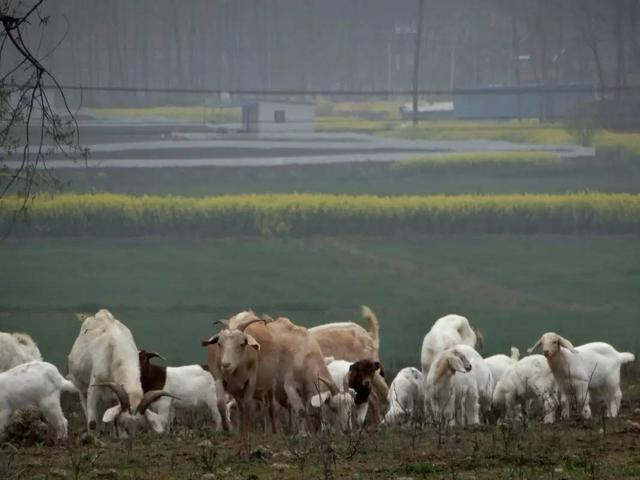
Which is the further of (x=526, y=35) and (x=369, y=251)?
(x=526, y=35)

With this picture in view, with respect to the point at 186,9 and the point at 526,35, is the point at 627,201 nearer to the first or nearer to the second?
the point at 526,35

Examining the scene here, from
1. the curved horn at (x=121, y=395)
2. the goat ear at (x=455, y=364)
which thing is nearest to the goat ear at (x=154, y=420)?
the curved horn at (x=121, y=395)

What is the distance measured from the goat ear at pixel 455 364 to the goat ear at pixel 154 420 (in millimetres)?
3015

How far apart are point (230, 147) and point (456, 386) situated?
63.0ft

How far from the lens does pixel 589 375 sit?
53.9 feet

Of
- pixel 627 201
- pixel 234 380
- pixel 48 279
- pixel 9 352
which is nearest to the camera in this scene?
pixel 234 380

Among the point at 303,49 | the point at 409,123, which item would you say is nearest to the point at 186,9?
the point at 303,49

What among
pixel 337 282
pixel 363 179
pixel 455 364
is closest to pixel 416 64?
pixel 363 179

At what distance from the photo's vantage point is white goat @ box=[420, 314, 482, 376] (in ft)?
61.9

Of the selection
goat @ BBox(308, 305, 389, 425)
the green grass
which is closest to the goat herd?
goat @ BBox(308, 305, 389, 425)

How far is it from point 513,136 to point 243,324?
20768mm

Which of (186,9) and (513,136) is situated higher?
(186,9)

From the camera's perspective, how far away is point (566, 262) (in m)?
32.7

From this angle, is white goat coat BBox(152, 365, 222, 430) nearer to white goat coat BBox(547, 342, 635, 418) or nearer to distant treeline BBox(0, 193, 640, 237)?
white goat coat BBox(547, 342, 635, 418)
